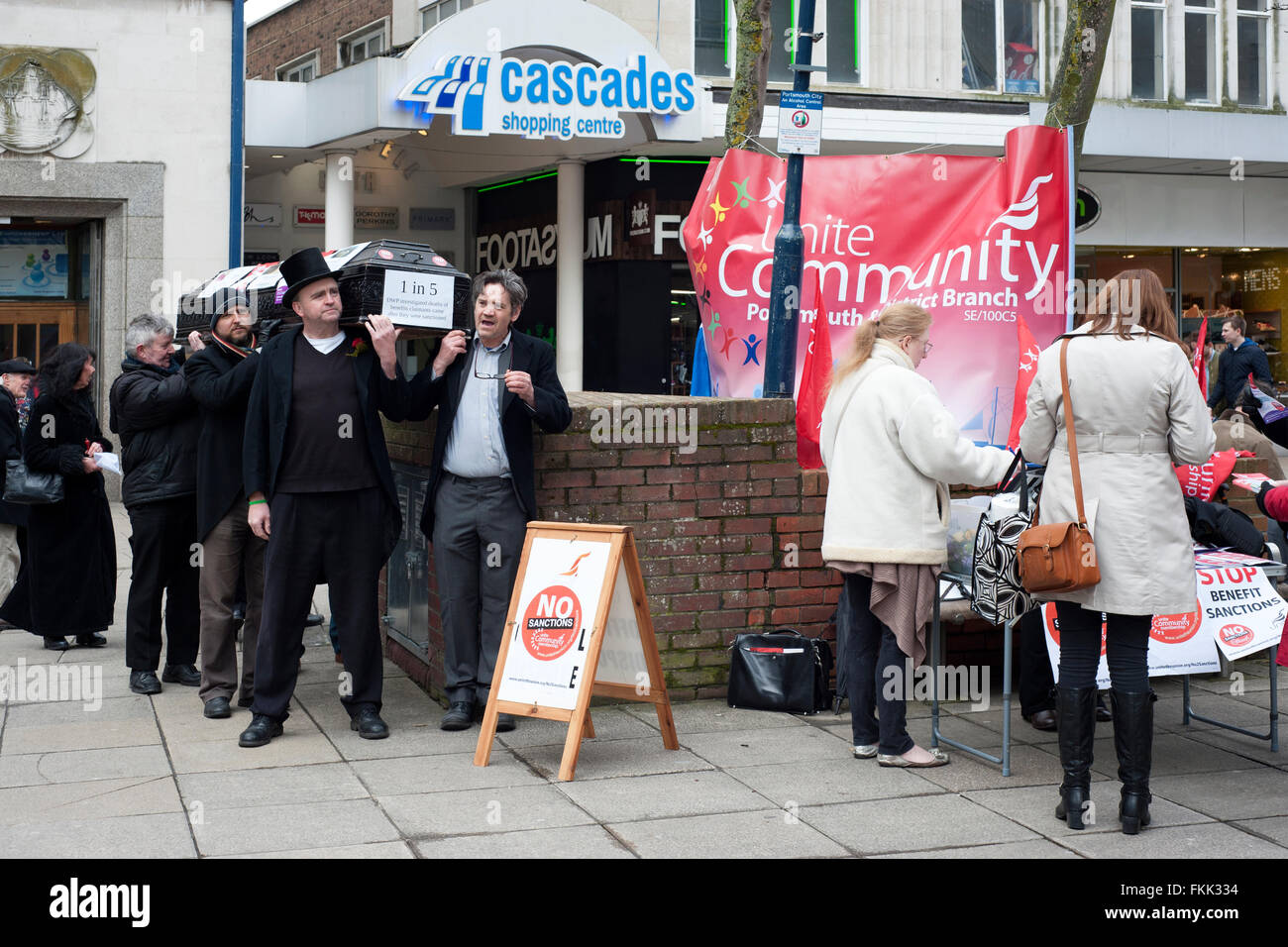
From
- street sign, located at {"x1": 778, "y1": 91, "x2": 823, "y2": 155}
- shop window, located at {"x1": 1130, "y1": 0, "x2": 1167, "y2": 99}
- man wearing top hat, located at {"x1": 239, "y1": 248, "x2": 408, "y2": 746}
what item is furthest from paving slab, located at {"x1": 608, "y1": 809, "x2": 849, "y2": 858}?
shop window, located at {"x1": 1130, "y1": 0, "x2": 1167, "y2": 99}

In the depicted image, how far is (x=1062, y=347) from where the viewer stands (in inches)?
203

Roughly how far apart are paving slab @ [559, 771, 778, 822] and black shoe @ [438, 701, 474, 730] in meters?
0.99

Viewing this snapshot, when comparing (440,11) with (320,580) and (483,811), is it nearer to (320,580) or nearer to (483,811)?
(320,580)

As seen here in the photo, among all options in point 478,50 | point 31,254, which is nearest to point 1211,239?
point 478,50

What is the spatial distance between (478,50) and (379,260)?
10.9m

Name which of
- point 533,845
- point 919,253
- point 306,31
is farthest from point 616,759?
point 306,31

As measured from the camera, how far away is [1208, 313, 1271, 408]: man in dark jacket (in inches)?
617

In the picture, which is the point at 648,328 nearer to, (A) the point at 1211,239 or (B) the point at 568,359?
(B) the point at 568,359

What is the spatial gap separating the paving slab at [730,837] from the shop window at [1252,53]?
19850 millimetres

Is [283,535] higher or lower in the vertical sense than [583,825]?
higher

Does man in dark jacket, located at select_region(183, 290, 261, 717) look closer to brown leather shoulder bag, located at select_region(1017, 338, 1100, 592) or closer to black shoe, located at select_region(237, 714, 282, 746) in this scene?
black shoe, located at select_region(237, 714, 282, 746)

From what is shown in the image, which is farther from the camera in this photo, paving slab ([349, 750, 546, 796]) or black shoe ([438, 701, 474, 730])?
black shoe ([438, 701, 474, 730])

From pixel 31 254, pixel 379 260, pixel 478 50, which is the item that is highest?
pixel 478 50

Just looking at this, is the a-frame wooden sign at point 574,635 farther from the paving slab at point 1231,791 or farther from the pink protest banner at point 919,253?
the pink protest banner at point 919,253
